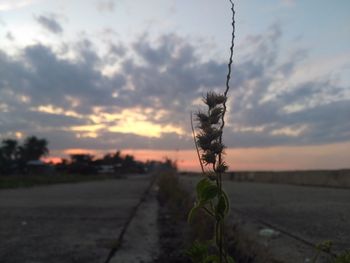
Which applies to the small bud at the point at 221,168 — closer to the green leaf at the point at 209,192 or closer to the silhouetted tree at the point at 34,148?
the green leaf at the point at 209,192

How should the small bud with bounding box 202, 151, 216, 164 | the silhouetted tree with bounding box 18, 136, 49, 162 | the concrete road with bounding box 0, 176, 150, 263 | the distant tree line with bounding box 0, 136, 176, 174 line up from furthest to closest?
the silhouetted tree with bounding box 18, 136, 49, 162
the distant tree line with bounding box 0, 136, 176, 174
the concrete road with bounding box 0, 176, 150, 263
the small bud with bounding box 202, 151, 216, 164

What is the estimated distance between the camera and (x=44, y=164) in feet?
290

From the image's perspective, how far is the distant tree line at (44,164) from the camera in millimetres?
75700

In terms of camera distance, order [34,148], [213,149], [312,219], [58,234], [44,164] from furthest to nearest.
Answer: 1. [34,148]
2. [44,164]
3. [312,219]
4. [58,234]
5. [213,149]

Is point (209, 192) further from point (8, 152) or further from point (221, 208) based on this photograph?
point (8, 152)

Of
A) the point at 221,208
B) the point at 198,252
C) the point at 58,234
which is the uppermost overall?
the point at 221,208

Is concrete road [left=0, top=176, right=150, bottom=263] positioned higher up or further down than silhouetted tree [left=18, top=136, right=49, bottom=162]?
further down

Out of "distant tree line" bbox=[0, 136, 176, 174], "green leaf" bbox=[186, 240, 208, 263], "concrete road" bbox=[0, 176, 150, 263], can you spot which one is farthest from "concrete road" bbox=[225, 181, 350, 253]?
"distant tree line" bbox=[0, 136, 176, 174]

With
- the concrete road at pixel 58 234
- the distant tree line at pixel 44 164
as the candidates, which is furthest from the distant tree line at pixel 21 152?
the concrete road at pixel 58 234

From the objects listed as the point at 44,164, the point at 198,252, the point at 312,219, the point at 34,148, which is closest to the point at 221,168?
the point at 198,252

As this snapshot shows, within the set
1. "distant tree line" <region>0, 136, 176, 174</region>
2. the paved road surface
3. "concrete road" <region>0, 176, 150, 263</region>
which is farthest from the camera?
"distant tree line" <region>0, 136, 176, 174</region>

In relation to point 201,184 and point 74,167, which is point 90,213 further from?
point 74,167

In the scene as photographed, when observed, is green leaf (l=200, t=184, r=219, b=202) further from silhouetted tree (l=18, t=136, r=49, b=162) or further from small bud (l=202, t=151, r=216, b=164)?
silhouetted tree (l=18, t=136, r=49, b=162)

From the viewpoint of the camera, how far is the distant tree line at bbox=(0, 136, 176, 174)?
75.7 meters
